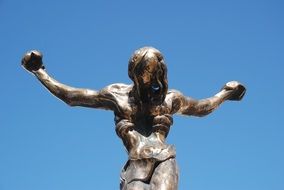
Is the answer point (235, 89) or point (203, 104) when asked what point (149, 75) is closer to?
point (203, 104)

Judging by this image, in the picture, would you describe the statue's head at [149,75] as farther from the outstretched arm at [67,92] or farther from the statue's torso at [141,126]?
the outstretched arm at [67,92]

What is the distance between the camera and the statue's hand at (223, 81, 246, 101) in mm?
7418

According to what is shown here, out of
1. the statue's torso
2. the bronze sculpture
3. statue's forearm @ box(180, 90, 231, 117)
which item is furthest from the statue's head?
statue's forearm @ box(180, 90, 231, 117)

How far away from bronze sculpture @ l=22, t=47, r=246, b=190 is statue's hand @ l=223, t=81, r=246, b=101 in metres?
0.82

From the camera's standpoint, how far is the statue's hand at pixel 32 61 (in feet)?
21.6

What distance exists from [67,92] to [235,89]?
226 centimetres

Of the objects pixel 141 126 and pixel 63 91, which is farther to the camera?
pixel 63 91

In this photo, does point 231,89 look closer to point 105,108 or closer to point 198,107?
point 198,107

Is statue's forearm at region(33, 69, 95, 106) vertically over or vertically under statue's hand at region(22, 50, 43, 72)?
under

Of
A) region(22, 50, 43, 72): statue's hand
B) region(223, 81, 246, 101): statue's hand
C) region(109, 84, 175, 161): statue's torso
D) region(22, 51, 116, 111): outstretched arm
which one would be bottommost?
region(109, 84, 175, 161): statue's torso

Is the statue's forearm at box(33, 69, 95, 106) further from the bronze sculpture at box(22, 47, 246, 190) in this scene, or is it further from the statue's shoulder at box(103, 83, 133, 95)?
the statue's shoulder at box(103, 83, 133, 95)

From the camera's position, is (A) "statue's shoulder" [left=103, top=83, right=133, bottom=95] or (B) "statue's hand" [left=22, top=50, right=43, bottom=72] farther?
(B) "statue's hand" [left=22, top=50, right=43, bottom=72]

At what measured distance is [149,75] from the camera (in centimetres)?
608

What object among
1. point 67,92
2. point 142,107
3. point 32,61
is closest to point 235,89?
point 142,107
